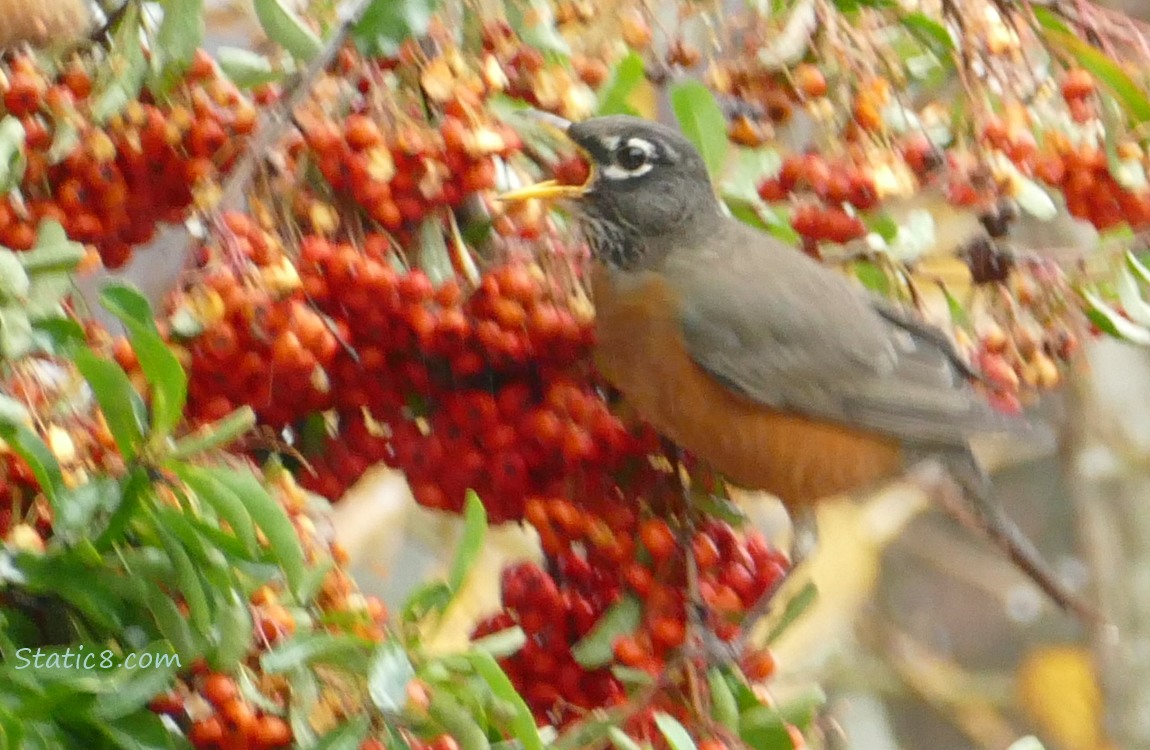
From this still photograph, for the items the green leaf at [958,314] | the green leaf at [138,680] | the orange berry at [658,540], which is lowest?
the orange berry at [658,540]

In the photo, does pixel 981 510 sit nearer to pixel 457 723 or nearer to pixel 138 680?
pixel 457 723

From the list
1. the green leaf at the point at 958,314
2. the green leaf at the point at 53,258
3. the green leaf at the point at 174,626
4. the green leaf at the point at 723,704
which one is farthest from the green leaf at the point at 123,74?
the green leaf at the point at 958,314

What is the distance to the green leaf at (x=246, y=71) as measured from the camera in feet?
3.16

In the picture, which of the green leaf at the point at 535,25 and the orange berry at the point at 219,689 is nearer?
the orange berry at the point at 219,689

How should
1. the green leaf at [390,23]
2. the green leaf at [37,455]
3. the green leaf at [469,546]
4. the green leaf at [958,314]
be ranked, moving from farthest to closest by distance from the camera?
the green leaf at [958,314]
the green leaf at [390,23]
the green leaf at [469,546]
the green leaf at [37,455]

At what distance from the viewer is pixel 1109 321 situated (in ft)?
3.45

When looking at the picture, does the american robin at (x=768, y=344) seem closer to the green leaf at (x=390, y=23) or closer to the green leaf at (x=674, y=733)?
the green leaf at (x=390, y=23)

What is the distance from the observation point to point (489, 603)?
2482mm

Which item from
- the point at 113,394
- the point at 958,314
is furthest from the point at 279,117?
the point at 958,314

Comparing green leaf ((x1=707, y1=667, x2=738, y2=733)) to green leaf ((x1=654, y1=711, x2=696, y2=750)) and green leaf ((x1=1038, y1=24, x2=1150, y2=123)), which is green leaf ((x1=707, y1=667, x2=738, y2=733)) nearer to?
green leaf ((x1=654, y1=711, x2=696, y2=750))

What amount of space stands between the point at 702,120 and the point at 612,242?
0.67 ft

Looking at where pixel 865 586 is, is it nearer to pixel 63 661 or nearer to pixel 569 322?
pixel 569 322

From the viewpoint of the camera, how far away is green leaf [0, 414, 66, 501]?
2.19ft

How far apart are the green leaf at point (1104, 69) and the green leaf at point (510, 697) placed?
2.37 feet
